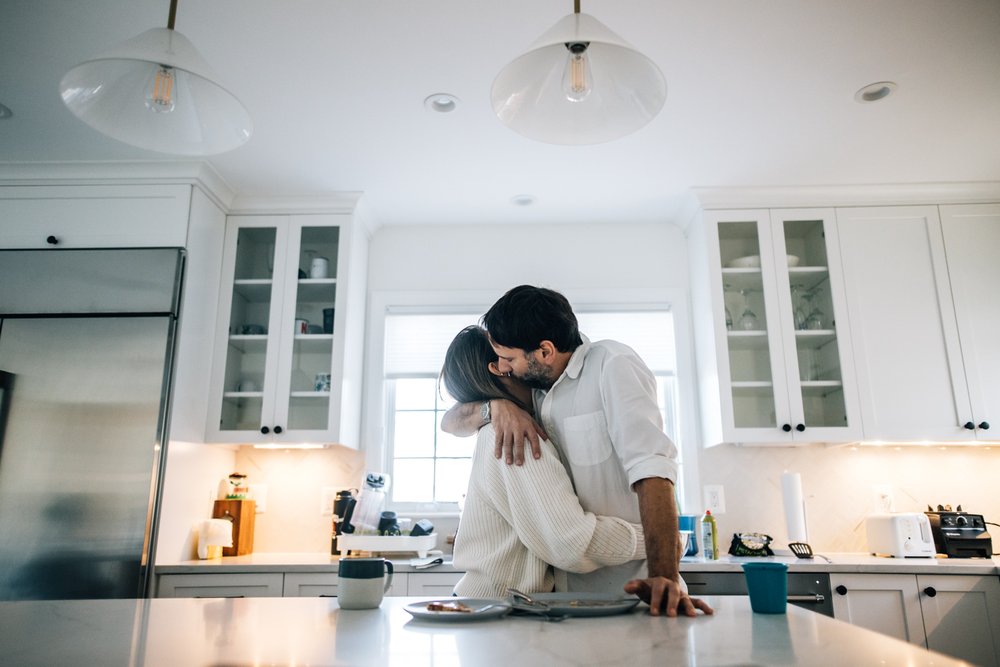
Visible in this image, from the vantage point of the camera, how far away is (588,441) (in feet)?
5.39

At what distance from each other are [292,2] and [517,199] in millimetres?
1667

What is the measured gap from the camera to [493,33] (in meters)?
2.40

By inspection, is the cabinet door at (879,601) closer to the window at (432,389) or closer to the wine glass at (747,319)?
the window at (432,389)

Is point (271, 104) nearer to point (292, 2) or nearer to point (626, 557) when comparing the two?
point (292, 2)

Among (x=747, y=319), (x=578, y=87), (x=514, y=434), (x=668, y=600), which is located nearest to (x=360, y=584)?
(x=514, y=434)

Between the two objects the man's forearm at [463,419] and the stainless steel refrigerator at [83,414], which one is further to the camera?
the stainless steel refrigerator at [83,414]

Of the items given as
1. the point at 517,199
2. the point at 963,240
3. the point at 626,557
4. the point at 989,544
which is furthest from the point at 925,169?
the point at 626,557

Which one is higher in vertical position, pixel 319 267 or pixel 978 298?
pixel 319 267

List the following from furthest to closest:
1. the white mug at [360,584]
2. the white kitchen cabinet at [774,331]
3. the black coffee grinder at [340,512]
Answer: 1. the white kitchen cabinet at [774,331]
2. the black coffee grinder at [340,512]
3. the white mug at [360,584]

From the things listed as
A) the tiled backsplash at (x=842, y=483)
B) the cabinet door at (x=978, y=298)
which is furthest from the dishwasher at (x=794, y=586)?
the cabinet door at (x=978, y=298)

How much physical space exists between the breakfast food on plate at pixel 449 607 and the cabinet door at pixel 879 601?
7.39ft

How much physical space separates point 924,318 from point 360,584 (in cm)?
322

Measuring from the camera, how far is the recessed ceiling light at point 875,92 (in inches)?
106

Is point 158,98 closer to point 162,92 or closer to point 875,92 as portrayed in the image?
point 162,92
